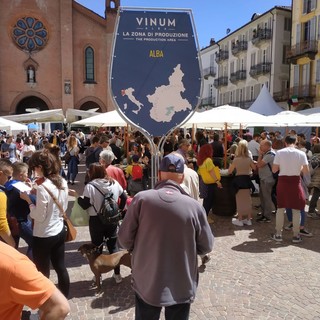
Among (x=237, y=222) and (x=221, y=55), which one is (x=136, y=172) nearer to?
(x=237, y=222)

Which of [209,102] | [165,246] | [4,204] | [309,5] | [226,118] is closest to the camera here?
[165,246]

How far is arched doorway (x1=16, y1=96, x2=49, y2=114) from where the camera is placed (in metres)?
34.2

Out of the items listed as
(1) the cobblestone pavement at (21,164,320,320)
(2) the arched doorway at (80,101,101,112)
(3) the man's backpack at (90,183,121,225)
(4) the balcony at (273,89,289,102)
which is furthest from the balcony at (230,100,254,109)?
(3) the man's backpack at (90,183,121,225)

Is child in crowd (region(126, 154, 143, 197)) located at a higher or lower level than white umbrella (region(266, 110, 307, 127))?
lower

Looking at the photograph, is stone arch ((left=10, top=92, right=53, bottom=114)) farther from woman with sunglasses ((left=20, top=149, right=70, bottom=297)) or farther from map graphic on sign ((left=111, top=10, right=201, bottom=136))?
woman with sunglasses ((left=20, top=149, right=70, bottom=297))

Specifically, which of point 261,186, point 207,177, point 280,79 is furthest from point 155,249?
point 280,79

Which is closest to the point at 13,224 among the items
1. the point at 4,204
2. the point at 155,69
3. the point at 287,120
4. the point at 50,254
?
the point at 50,254

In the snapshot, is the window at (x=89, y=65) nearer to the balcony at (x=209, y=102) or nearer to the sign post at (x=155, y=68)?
the balcony at (x=209, y=102)

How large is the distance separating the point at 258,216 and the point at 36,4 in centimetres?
3245

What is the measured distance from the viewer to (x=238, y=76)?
4206 centimetres

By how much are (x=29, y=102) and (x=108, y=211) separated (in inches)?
1314

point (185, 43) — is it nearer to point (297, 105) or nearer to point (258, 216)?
point (258, 216)

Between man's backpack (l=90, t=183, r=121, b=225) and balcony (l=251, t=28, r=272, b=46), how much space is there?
3608 centimetres

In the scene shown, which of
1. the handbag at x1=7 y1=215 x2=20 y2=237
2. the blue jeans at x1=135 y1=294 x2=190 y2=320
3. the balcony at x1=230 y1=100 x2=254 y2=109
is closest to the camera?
the blue jeans at x1=135 y1=294 x2=190 y2=320
